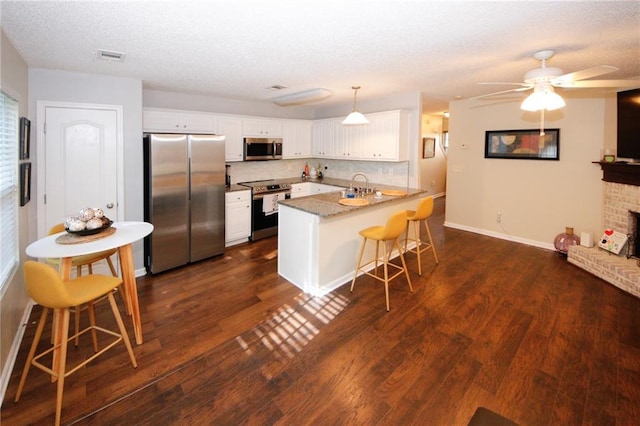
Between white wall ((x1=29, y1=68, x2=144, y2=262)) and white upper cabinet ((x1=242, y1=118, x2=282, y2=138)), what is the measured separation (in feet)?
6.28

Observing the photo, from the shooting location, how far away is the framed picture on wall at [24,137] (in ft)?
9.36

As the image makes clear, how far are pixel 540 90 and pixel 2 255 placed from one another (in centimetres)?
444

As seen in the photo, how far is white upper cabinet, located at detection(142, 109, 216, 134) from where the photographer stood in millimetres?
4551

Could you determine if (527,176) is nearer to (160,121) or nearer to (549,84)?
(549,84)

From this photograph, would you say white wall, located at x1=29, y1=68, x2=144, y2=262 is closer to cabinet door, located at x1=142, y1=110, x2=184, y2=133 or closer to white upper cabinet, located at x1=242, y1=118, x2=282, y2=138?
cabinet door, located at x1=142, y1=110, x2=184, y2=133

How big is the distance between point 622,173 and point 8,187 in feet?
21.3

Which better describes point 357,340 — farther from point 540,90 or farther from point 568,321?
point 540,90

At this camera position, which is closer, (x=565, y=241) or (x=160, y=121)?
(x=160, y=121)

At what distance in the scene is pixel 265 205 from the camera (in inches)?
218

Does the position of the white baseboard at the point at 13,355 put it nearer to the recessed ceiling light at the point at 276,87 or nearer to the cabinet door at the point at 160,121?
the cabinet door at the point at 160,121

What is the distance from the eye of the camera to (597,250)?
14.2 ft

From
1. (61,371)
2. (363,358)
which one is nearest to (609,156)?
(363,358)

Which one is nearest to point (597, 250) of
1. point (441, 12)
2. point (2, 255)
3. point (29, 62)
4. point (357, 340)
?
point (357, 340)

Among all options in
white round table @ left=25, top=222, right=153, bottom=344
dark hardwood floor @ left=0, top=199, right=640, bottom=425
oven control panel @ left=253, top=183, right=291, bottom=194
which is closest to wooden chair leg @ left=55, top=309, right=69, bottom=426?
dark hardwood floor @ left=0, top=199, right=640, bottom=425
